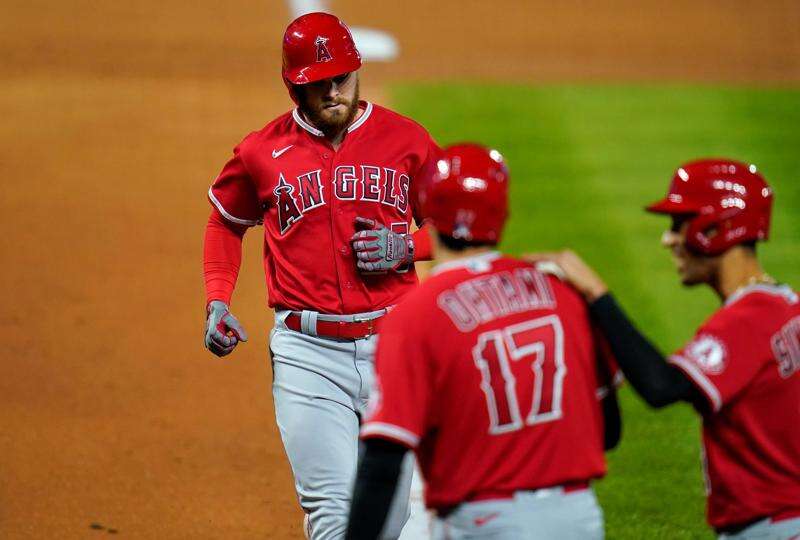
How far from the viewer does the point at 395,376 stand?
9.80 feet

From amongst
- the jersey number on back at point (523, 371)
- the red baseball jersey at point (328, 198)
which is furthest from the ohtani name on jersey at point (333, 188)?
the jersey number on back at point (523, 371)

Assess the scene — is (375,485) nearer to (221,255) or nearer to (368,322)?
(368,322)

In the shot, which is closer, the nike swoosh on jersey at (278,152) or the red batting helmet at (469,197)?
the red batting helmet at (469,197)

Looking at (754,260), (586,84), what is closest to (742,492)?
(754,260)

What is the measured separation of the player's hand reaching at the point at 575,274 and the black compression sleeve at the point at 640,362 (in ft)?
0.09

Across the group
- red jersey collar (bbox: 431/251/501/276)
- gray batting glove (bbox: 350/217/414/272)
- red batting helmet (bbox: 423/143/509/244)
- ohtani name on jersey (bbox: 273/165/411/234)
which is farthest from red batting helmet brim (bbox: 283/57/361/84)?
red jersey collar (bbox: 431/251/501/276)

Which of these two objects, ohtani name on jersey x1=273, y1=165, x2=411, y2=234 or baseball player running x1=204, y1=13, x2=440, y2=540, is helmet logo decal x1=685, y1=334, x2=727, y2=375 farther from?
ohtani name on jersey x1=273, y1=165, x2=411, y2=234

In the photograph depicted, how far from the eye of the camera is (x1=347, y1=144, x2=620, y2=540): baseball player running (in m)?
2.99

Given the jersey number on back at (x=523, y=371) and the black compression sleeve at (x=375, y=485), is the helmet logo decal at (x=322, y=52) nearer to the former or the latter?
the jersey number on back at (x=523, y=371)

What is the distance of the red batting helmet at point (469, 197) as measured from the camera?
309 cm

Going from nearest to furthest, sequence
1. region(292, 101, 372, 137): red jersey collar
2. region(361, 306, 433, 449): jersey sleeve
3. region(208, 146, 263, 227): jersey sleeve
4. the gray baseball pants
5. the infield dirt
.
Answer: region(361, 306, 433, 449): jersey sleeve → the gray baseball pants → region(292, 101, 372, 137): red jersey collar → region(208, 146, 263, 227): jersey sleeve → the infield dirt

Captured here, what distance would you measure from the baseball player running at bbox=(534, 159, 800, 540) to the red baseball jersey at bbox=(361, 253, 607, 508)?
0.56ft

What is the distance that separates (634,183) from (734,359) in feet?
24.7

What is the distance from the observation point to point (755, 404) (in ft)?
10.5
